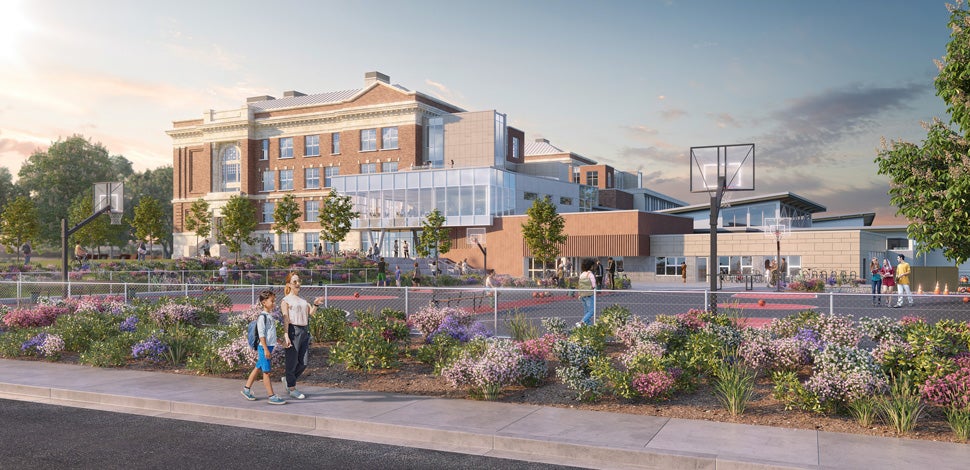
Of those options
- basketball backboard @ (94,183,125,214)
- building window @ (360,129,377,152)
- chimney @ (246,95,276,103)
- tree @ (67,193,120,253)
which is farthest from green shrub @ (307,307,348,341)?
chimney @ (246,95,276,103)

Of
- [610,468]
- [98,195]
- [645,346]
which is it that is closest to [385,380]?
[645,346]

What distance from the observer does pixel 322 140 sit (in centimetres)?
7544

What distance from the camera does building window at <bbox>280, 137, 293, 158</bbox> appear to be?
7788 cm

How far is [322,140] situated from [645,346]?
68.2 metres

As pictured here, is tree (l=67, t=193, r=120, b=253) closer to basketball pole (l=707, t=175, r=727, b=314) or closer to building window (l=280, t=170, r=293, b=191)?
building window (l=280, t=170, r=293, b=191)

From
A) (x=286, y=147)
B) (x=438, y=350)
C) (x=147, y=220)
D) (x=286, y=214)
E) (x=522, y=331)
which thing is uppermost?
(x=286, y=147)

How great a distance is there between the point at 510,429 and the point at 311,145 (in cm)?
7120

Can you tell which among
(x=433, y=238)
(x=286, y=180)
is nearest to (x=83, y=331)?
(x=433, y=238)

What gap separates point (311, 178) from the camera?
250 ft

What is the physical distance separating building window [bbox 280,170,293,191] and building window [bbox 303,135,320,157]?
3.11 m

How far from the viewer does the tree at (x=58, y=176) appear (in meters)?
97.2

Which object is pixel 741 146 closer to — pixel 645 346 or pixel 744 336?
pixel 744 336

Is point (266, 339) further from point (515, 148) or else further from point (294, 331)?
point (515, 148)

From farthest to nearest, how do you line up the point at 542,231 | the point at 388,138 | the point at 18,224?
the point at 388,138 → the point at 18,224 → the point at 542,231
